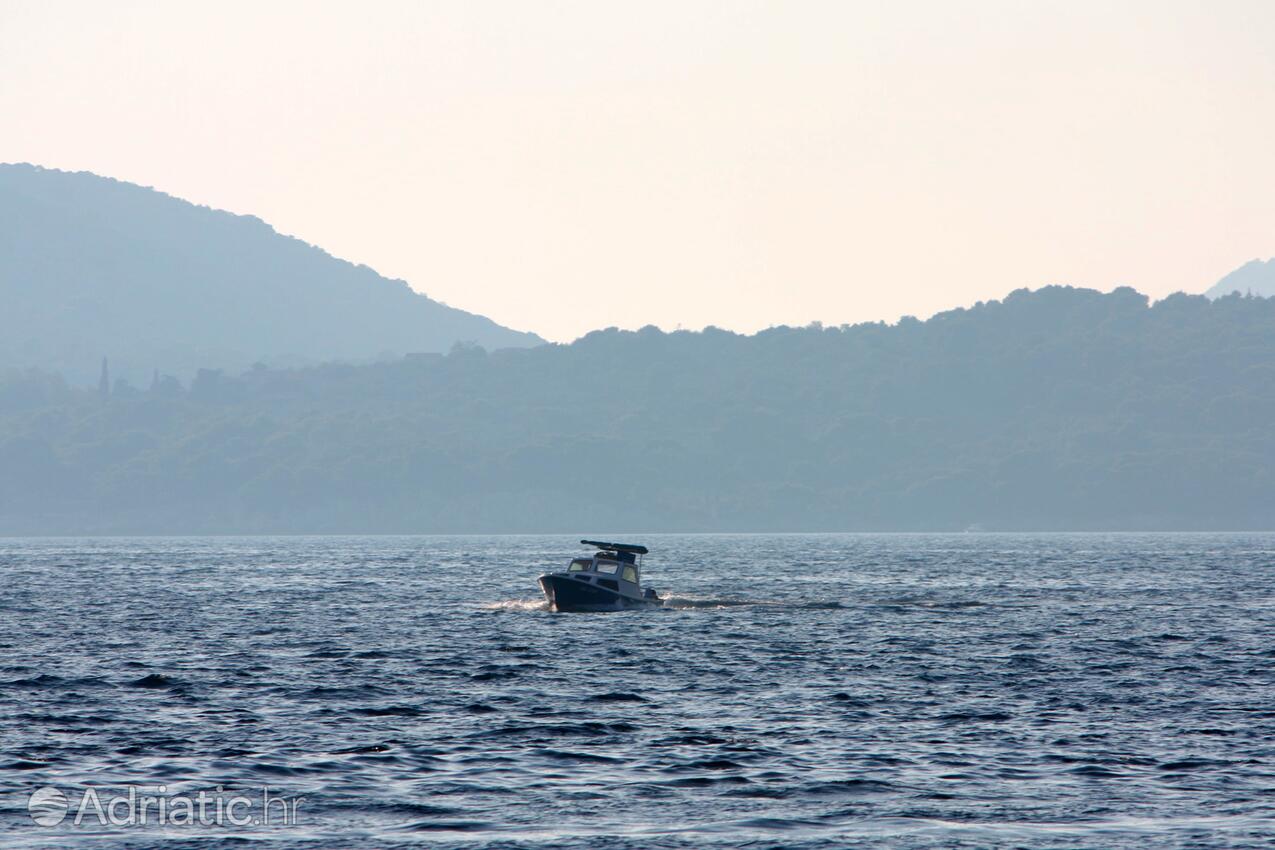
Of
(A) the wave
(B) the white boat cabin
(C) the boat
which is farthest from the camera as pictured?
(A) the wave

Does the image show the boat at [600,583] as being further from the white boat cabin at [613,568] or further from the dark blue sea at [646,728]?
the dark blue sea at [646,728]

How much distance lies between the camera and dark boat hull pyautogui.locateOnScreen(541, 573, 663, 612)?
85.9 meters

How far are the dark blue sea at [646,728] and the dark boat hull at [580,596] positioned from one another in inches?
34.4

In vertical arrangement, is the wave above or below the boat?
below

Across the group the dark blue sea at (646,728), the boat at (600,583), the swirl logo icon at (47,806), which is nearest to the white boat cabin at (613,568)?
the boat at (600,583)

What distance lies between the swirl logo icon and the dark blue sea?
0.35ft

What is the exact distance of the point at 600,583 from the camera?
283ft

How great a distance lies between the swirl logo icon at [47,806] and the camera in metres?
33.5

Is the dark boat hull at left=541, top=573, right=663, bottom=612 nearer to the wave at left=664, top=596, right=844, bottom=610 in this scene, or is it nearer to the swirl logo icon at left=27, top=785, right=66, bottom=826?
the wave at left=664, top=596, right=844, bottom=610

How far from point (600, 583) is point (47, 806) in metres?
52.4

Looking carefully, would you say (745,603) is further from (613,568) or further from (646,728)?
(646,728)

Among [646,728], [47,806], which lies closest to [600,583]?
[646,728]

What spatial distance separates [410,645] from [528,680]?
47.4ft

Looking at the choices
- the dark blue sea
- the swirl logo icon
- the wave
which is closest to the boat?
the dark blue sea
